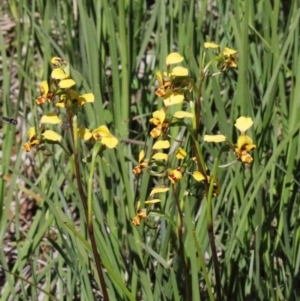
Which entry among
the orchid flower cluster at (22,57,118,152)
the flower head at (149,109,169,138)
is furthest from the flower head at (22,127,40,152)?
the flower head at (149,109,169,138)

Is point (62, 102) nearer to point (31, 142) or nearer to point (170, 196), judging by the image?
point (31, 142)

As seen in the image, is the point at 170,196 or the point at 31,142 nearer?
the point at 31,142

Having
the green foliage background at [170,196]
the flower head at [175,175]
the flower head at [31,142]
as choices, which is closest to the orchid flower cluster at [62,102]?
the flower head at [31,142]

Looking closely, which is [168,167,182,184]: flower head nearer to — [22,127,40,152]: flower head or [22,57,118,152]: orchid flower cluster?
[22,57,118,152]: orchid flower cluster

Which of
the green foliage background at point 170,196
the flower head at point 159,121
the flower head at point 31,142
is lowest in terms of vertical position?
the green foliage background at point 170,196

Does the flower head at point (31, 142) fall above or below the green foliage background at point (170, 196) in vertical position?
above

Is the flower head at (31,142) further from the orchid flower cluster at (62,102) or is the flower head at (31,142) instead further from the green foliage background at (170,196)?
the green foliage background at (170,196)

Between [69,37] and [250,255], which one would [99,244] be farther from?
[69,37]

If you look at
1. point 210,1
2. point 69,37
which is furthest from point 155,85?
point 210,1

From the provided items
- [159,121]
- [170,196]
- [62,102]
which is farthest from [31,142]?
[170,196]

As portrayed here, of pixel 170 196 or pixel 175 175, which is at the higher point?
pixel 175 175

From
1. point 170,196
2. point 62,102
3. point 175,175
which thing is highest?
point 62,102

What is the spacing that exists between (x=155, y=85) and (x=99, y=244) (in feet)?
3.24

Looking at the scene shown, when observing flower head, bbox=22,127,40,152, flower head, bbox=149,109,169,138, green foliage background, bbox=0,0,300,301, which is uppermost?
flower head, bbox=149,109,169,138
